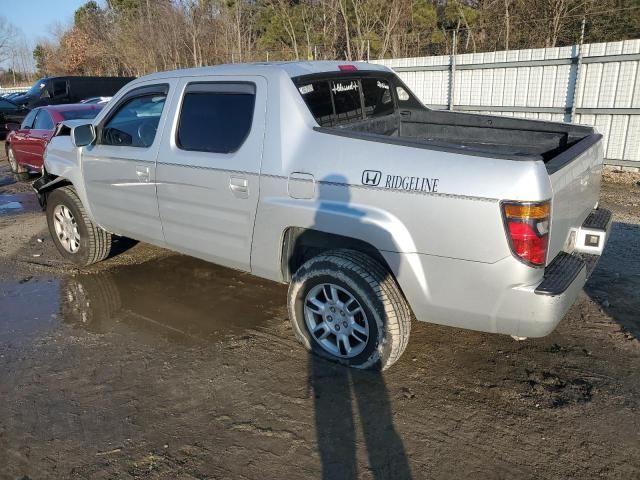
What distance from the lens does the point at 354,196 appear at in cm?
310

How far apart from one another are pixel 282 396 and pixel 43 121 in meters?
9.16

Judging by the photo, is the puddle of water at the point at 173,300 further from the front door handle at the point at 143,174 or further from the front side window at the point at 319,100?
the front side window at the point at 319,100

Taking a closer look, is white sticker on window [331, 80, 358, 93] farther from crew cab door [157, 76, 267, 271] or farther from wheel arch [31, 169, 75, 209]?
wheel arch [31, 169, 75, 209]

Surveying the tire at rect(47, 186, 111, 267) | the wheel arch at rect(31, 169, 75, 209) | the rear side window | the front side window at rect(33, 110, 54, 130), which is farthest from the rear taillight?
the front side window at rect(33, 110, 54, 130)

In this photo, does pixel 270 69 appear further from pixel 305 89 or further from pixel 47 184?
pixel 47 184

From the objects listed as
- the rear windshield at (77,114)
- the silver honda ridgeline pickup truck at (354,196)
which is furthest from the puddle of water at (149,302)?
Result: the rear windshield at (77,114)

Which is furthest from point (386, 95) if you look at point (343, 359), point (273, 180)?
point (343, 359)

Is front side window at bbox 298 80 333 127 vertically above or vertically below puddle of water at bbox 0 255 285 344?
above

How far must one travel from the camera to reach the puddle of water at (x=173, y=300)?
426cm

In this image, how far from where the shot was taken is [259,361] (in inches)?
145

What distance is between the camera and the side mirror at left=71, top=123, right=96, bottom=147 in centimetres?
Result: 470

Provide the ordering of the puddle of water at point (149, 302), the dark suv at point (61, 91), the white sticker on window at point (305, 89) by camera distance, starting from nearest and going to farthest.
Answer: the white sticker on window at point (305, 89) < the puddle of water at point (149, 302) < the dark suv at point (61, 91)

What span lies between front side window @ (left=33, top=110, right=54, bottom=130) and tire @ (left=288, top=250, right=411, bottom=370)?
8.34 m

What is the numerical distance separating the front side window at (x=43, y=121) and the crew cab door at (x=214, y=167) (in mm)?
7019
